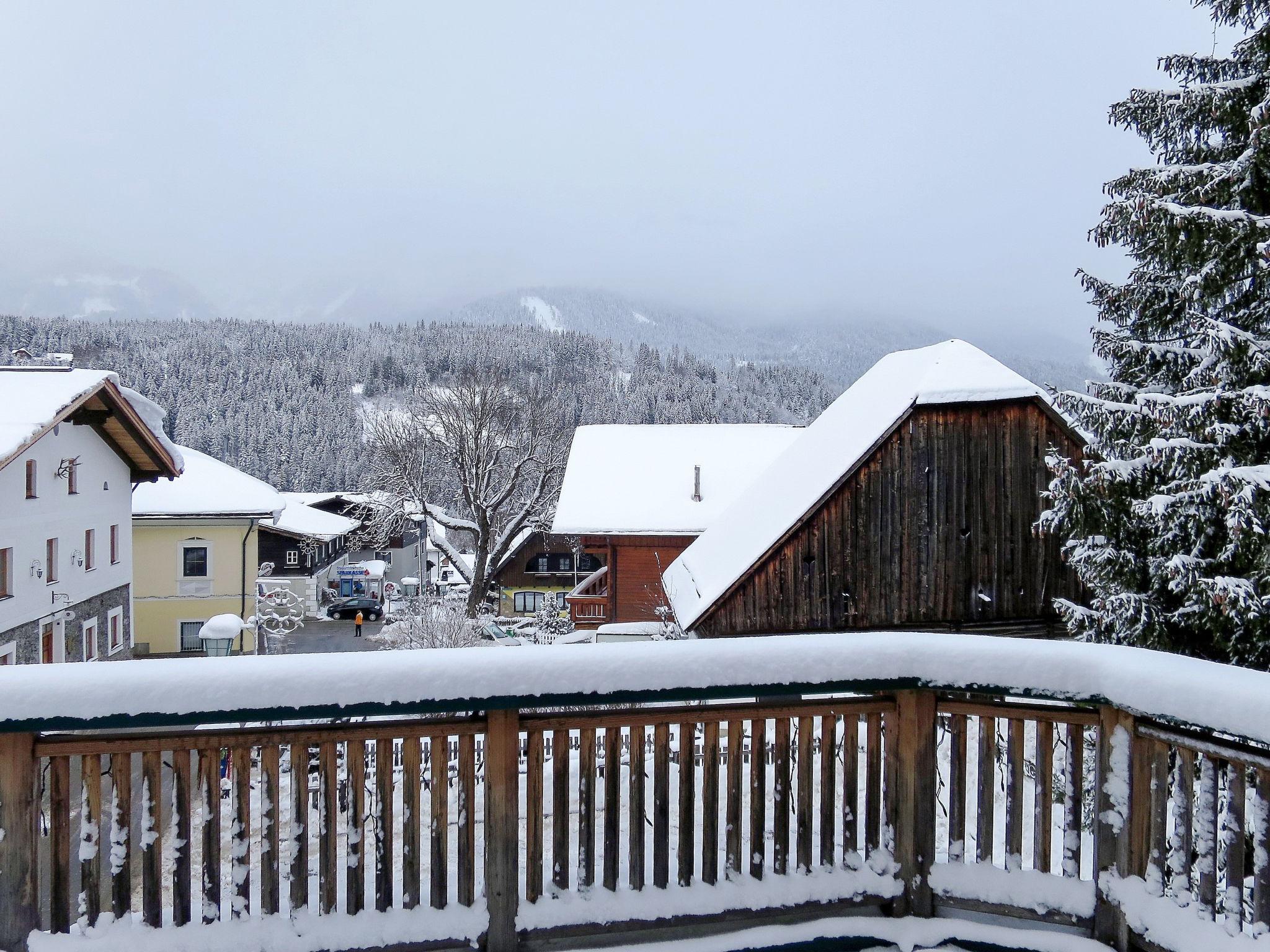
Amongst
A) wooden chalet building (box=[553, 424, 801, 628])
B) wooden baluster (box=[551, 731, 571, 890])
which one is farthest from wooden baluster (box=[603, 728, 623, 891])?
wooden chalet building (box=[553, 424, 801, 628])

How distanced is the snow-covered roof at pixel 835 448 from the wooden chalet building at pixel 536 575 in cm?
2142

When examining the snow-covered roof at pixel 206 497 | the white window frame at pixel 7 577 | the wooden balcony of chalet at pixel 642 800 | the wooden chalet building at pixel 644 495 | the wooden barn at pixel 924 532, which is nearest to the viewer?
the wooden balcony of chalet at pixel 642 800

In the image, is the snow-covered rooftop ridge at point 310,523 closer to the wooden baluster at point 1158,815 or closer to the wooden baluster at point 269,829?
the wooden baluster at point 269,829

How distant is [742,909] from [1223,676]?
1647mm

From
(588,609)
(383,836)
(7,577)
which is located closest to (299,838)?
(383,836)

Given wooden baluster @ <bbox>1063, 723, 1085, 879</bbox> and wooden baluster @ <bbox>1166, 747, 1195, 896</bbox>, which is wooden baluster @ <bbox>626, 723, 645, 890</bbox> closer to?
wooden baluster @ <bbox>1063, 723, 1085, 879</bbox>

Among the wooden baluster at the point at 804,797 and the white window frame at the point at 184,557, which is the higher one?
the wooden baluster at the point at 804,797

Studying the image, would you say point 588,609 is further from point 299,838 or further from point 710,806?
point 299,838

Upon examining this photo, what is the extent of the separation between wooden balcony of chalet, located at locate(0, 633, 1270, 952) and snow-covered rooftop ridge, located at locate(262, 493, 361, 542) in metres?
31.4

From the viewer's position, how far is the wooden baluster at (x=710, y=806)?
8.94 feet

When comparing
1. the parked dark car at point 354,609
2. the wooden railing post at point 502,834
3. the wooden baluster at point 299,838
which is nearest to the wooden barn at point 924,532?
the wooden railing post at point 502,834

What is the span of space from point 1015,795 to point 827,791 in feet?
2.07

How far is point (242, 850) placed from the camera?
8.33ft

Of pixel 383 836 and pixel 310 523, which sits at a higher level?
pixel 383 836
